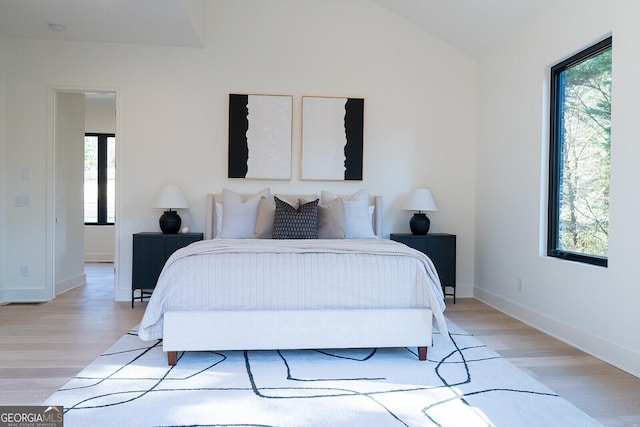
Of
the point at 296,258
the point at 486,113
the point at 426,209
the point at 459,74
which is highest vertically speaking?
the point at 459,74

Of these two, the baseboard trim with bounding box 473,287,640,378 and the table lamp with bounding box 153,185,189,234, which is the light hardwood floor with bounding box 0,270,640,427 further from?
the table lamp with bounding box 153,185,189,234

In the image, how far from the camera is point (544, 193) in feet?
11.9

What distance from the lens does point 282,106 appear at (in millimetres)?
4727

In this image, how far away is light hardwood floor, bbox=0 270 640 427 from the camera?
2.22m

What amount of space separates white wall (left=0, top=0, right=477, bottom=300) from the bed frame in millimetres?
2214

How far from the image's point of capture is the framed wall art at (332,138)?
4.75 metres

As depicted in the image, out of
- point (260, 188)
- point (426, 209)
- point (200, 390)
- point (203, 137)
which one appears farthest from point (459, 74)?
point (200, 390)

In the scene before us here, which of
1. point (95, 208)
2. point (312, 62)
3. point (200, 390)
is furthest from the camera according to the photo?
point (95, 208)

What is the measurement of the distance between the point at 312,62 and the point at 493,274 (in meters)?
2.98

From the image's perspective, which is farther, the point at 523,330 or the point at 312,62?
the point at 312,62

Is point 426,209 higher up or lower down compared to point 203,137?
lower down

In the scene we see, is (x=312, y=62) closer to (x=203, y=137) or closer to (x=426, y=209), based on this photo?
(x=203, y=137)

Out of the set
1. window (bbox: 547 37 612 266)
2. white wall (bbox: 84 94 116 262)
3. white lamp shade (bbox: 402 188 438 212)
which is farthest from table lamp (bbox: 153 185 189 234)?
white wall (bbox: 84 94 116 262)

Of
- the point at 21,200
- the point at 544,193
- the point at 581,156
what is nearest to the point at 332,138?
the point at 544,193
